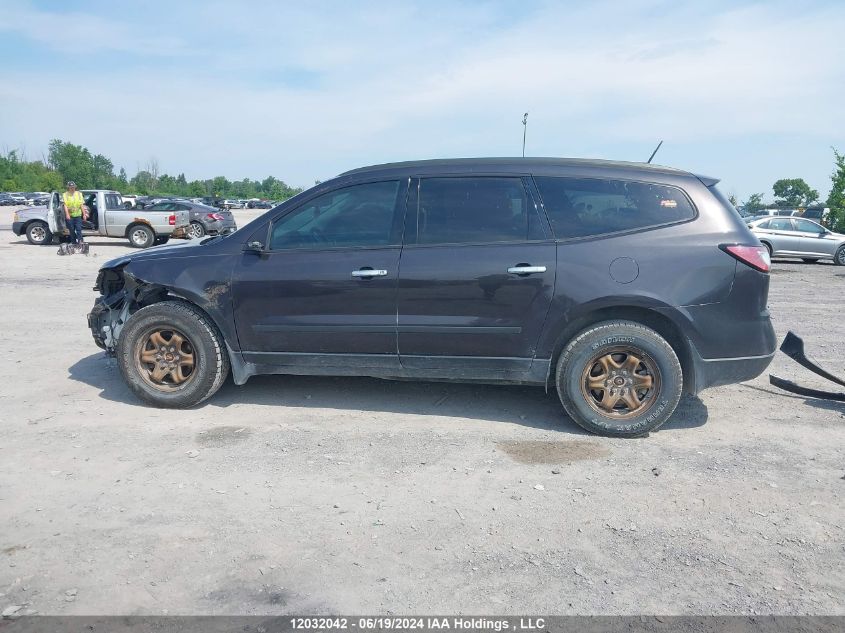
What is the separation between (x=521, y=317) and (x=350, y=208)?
1484mm

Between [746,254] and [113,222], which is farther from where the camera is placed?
[113,222]

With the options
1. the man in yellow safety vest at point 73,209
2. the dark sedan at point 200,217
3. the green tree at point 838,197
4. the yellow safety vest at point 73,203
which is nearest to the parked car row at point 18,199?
the dark sedan at point 200,217

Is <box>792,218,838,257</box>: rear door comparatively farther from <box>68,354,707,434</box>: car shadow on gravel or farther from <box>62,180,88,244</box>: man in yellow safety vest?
<box>62,180,88,244</box>: man in yellow safety vest

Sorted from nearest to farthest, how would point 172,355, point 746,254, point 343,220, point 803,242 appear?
point 746,254 → point 343,220 → point 172,355 → point 803,242

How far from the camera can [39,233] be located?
2002 cm

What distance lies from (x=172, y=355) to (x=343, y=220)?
5.45 feet

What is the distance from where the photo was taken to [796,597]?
2.79 metres

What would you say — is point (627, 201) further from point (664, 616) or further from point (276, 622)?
point (276, 622)

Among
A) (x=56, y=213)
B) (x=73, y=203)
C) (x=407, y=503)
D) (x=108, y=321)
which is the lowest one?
(x=407, y=503)

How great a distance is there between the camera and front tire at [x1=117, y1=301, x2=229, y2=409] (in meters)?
4.94

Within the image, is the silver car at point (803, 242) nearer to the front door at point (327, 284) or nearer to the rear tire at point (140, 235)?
the front door at point (327, 284)

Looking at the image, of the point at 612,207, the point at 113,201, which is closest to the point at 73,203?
the point at 113,201

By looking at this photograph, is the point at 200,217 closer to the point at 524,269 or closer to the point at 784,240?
the point at 784,240

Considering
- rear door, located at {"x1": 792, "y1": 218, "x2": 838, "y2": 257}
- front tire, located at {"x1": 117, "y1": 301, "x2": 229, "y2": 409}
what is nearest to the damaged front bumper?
front tire, located at {"x1": 117, "y1": 301, "x2": 229, "y2": 409}
